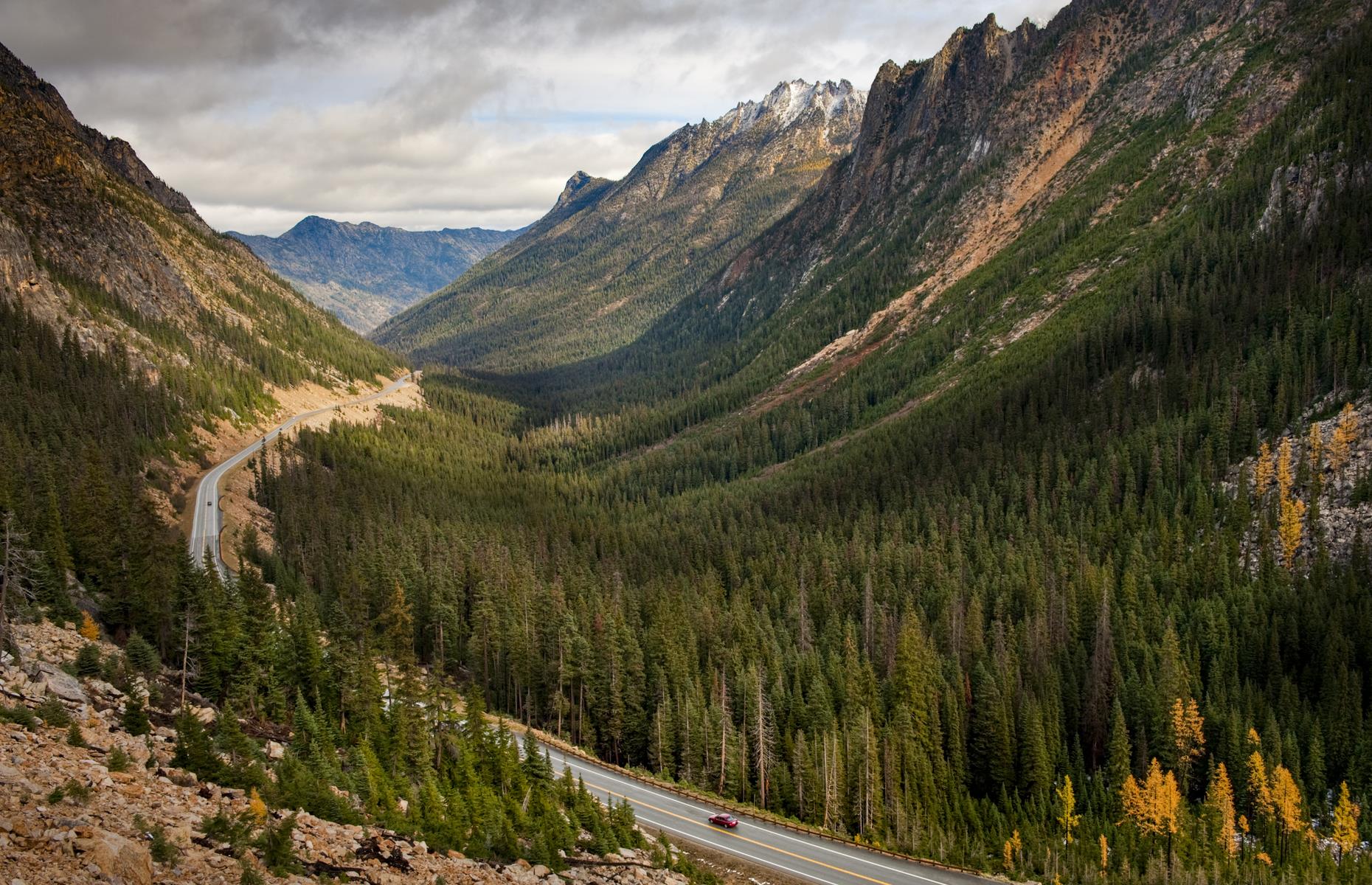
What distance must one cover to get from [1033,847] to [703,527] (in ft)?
302

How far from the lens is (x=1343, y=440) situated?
100562 millimetres

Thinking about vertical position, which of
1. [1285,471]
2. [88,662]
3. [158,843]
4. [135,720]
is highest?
[88,662]

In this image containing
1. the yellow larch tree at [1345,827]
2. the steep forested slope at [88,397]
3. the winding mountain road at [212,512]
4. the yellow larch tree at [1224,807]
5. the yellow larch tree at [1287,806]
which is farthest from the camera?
the winding mountain road at [212,512]

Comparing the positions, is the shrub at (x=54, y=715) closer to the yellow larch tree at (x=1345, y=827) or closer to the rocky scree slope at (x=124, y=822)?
the rocky scree slope at (x=124, y=822)

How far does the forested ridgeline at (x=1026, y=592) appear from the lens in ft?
230

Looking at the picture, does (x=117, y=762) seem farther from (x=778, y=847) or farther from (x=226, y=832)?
(x=778, y=847)

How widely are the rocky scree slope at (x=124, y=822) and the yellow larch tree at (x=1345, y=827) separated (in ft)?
176

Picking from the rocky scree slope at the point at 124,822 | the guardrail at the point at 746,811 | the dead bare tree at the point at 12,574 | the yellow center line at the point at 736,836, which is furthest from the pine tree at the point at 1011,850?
the dead bare tree at the point at 12,574

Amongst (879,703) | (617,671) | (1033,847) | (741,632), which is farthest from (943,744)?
(617,671)

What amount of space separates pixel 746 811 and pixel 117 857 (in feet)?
142

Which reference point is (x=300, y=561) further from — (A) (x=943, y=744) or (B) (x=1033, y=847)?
(B) (x=1033, y=847)

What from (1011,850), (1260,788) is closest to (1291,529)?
(1260,788)

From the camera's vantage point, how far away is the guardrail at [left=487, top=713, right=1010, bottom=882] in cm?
5341

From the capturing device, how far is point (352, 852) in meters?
31.5
